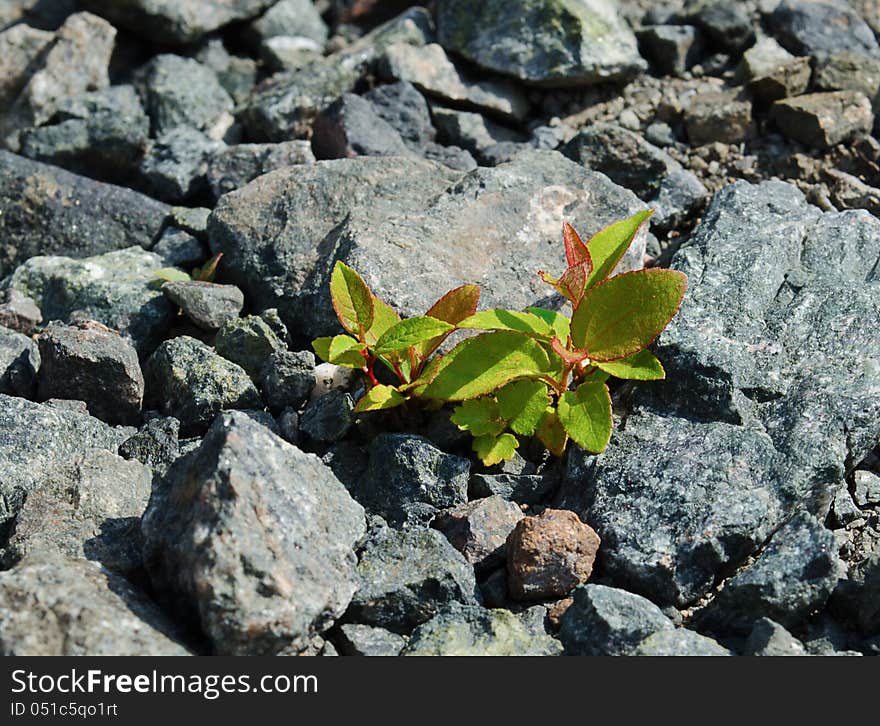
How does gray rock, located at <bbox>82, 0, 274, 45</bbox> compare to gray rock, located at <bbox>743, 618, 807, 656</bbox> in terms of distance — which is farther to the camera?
gray rock, located at <bbox>82, 0, 274, 45</bbox>

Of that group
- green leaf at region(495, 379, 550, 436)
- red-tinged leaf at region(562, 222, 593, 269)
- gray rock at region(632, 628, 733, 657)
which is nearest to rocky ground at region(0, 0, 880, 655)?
gray rock at region(632, 628, 733, 657)

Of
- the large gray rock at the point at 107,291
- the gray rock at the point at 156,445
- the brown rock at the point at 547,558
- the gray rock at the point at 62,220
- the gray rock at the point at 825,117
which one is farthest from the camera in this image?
the gray rock at the point at 825,117

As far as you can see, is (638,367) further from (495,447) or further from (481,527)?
(481,527)

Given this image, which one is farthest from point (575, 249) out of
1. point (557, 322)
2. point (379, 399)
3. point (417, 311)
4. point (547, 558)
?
point (547, 558)

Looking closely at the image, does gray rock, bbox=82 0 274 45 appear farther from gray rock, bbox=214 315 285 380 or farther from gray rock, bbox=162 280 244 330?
gray rock, bbox=214 315 285 380

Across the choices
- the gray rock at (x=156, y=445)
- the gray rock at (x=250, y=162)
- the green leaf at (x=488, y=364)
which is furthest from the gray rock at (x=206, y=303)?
the green leaf at (x=488, y=364)

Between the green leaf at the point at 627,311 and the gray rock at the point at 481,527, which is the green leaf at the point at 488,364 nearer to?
the green leaf at the point at 627,311
